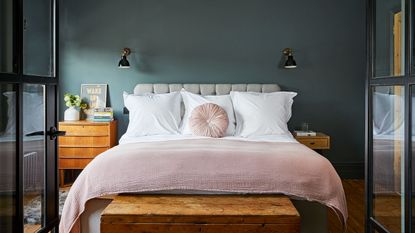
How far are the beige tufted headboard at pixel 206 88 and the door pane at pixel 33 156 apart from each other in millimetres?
2766

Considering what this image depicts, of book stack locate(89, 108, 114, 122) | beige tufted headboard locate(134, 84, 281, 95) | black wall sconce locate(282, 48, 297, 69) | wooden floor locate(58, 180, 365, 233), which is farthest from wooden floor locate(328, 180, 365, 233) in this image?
book stack locate(89, 108, 114, 122)

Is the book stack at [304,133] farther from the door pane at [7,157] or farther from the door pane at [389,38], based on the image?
the door pane at [7,157]

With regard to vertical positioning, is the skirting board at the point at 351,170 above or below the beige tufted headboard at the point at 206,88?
below

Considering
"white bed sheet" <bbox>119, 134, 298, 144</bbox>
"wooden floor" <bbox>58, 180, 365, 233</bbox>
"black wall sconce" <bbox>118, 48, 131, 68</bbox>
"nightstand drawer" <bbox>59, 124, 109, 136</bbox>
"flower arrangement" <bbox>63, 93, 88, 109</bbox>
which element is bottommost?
"wooden floor" <bbox>58, 180, 365, 233</bbox>

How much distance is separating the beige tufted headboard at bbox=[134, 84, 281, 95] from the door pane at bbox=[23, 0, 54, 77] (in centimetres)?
266

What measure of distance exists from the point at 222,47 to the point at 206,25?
35cm

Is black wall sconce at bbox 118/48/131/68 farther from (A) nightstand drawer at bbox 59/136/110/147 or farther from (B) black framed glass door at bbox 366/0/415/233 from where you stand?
(B) black framed glass door at bbox 366/0/415/233

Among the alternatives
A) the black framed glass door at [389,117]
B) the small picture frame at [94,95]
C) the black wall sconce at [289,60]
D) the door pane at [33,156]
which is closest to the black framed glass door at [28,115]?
the door pane at [33,156]

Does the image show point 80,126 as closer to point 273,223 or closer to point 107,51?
point 107,51

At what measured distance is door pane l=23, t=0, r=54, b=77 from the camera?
1.93m

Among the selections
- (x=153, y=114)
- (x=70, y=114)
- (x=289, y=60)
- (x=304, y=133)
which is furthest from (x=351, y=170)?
(x=70, y=114)

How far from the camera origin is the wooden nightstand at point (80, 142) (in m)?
4.65

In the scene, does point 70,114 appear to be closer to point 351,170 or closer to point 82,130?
point 82,130

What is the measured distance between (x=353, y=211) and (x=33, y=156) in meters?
2.94
